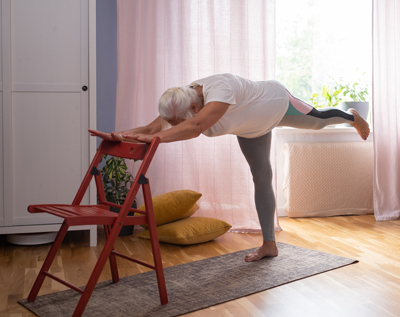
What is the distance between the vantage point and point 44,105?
116 inches

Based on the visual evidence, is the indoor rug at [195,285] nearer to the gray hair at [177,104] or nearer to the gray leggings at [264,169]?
the gray leggings at [264,169]

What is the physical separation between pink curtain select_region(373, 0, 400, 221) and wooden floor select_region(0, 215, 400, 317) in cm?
28

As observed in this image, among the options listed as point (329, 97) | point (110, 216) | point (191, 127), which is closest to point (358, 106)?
point (329, 97)

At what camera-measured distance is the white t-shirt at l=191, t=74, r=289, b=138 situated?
215 centimetres

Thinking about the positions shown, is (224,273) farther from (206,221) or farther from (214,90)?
(214,90)

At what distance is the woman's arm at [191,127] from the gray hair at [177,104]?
0.12m

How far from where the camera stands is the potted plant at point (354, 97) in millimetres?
4105

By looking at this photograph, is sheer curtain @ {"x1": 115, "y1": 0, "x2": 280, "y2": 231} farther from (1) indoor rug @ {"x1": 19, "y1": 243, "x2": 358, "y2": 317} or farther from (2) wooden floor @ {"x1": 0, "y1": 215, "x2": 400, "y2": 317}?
(1) indoor rug @ {"x1": 19, "y1": 243, "x2": 358, "y2": 317}

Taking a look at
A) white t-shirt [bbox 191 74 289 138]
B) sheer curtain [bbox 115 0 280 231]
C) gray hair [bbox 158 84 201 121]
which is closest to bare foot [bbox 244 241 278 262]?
white t-shirt [bbox 191 74 289 138]

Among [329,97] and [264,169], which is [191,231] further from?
[329,97]

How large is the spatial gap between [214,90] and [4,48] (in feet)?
4.82

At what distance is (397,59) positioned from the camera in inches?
158

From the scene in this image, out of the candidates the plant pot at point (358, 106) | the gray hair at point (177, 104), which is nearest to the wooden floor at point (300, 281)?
the gray hair at point (177, 104)

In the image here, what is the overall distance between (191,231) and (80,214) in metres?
1.32
